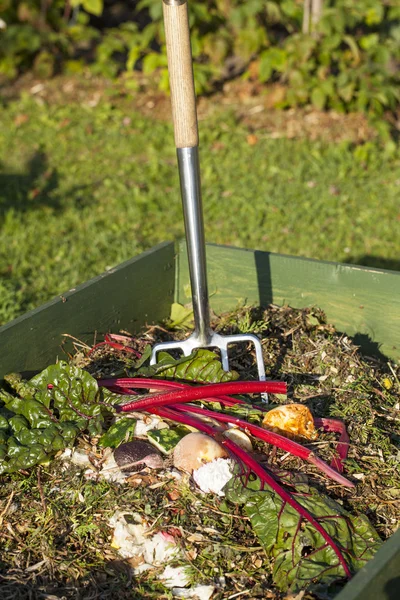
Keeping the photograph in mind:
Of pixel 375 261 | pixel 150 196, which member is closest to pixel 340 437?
pixel 375 261

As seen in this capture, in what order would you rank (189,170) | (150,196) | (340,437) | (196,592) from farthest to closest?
(150,196) → (189,170) → (340,437) → (196,592)

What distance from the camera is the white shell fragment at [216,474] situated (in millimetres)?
1905

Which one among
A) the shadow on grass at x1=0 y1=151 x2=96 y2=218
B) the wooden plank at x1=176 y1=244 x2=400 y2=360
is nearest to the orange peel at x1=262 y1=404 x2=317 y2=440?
the wooden plank at x1=176 y1=244 x2=400 y2=360

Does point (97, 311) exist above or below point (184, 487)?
above

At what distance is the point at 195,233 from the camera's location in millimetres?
2312

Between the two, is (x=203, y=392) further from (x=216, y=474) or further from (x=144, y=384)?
(x=216, y=474)

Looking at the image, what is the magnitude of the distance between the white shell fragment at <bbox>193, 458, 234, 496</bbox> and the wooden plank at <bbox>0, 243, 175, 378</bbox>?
81cm

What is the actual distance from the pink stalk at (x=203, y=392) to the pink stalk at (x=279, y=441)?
0.15ft

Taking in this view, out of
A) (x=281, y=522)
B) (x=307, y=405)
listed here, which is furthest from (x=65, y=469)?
(x=307, y=405)

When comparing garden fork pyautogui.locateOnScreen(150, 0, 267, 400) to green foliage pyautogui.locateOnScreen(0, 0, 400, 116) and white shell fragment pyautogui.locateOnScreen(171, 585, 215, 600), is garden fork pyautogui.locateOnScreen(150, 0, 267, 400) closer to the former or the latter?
white shell fragment pyautogui.locateOnScreen(171, 585, 215, 600)

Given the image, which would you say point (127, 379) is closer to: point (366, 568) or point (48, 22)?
point (366, 568)

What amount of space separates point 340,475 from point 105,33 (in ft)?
20.1

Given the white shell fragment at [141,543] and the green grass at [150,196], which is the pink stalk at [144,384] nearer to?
the white shell fragment at [141,543]

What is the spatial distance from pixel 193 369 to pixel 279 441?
455mm
